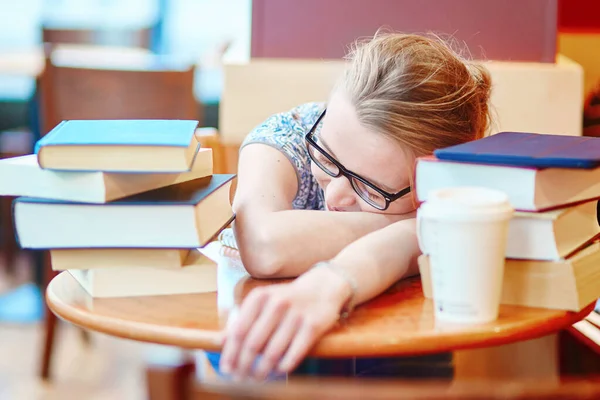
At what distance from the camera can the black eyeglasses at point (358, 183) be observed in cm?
118

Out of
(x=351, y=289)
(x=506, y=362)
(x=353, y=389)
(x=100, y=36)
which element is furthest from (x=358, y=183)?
(x=100, y=36)

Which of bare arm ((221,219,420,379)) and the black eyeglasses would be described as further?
the black eyeglasses

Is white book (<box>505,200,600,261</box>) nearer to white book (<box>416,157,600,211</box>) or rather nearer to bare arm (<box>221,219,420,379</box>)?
white book (<box>416,157,600,211</box>)

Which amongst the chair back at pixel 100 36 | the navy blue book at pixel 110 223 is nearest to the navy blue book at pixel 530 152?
the navy blue book at pixel 110 223

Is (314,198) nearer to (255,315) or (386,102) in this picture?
(386,102)

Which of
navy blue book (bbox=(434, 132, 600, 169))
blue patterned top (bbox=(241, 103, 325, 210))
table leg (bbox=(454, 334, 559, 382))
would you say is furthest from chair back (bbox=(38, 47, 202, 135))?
navy blue book (bbox=(434, 132, 600, 169))

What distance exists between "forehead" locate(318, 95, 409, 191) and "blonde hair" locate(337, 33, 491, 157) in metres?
0.01

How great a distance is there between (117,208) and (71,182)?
0.20 feet

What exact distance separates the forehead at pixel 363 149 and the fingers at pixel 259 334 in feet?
1.14

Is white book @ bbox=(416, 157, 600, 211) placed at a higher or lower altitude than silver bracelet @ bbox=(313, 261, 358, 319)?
higher

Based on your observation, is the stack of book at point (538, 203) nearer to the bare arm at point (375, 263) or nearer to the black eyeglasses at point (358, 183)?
the bare arm at point (375, 263)

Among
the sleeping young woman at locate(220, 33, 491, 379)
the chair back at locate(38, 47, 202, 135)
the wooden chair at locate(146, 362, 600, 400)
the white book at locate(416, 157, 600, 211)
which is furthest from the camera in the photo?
the chair back at locate(38, 47, 202, 135)

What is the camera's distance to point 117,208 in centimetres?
98

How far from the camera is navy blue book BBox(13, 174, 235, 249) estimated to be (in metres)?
0.98
